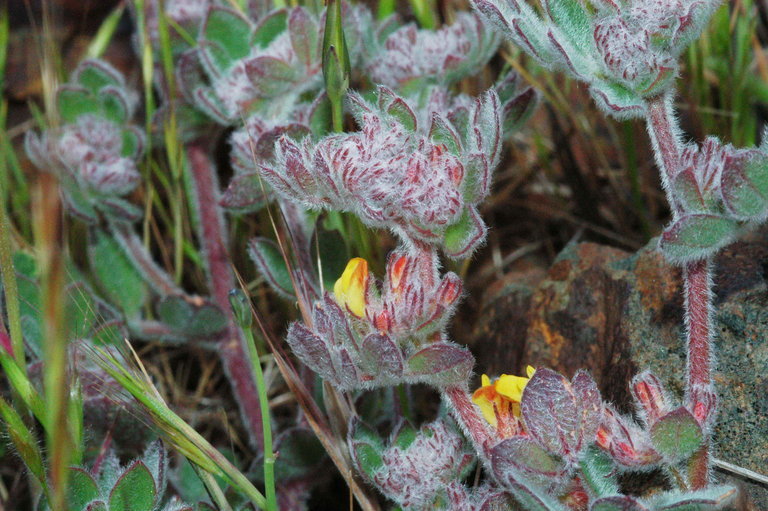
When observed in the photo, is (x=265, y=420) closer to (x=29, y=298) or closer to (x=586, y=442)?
(x=586, y=442)

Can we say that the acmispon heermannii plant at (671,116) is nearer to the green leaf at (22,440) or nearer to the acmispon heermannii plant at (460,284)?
the acmispon heermannii plant at (460,284)

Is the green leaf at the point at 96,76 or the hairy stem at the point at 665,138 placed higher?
the green leaf at the point at 96,76

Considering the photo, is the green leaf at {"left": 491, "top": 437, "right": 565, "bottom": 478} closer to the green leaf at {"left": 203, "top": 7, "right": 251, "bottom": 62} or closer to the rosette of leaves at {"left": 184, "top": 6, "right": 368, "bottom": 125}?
the rosette of leaves at {"left": 184, "top": 6, "right": 368, "bottom": 125}

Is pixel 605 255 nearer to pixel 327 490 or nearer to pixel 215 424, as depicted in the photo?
pixel 327 490

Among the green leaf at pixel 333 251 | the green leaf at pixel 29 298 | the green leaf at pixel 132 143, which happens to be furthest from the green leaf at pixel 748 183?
the green leaf at pixel 132 143

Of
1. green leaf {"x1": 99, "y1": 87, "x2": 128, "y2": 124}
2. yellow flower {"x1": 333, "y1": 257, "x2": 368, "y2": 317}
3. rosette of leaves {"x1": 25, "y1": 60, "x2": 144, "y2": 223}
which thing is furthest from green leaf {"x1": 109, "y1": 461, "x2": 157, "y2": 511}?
green leaf {"x1": 99, "y1": 87, "x2": 128, "y2": 124}

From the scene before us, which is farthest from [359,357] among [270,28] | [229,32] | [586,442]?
[229,32]
